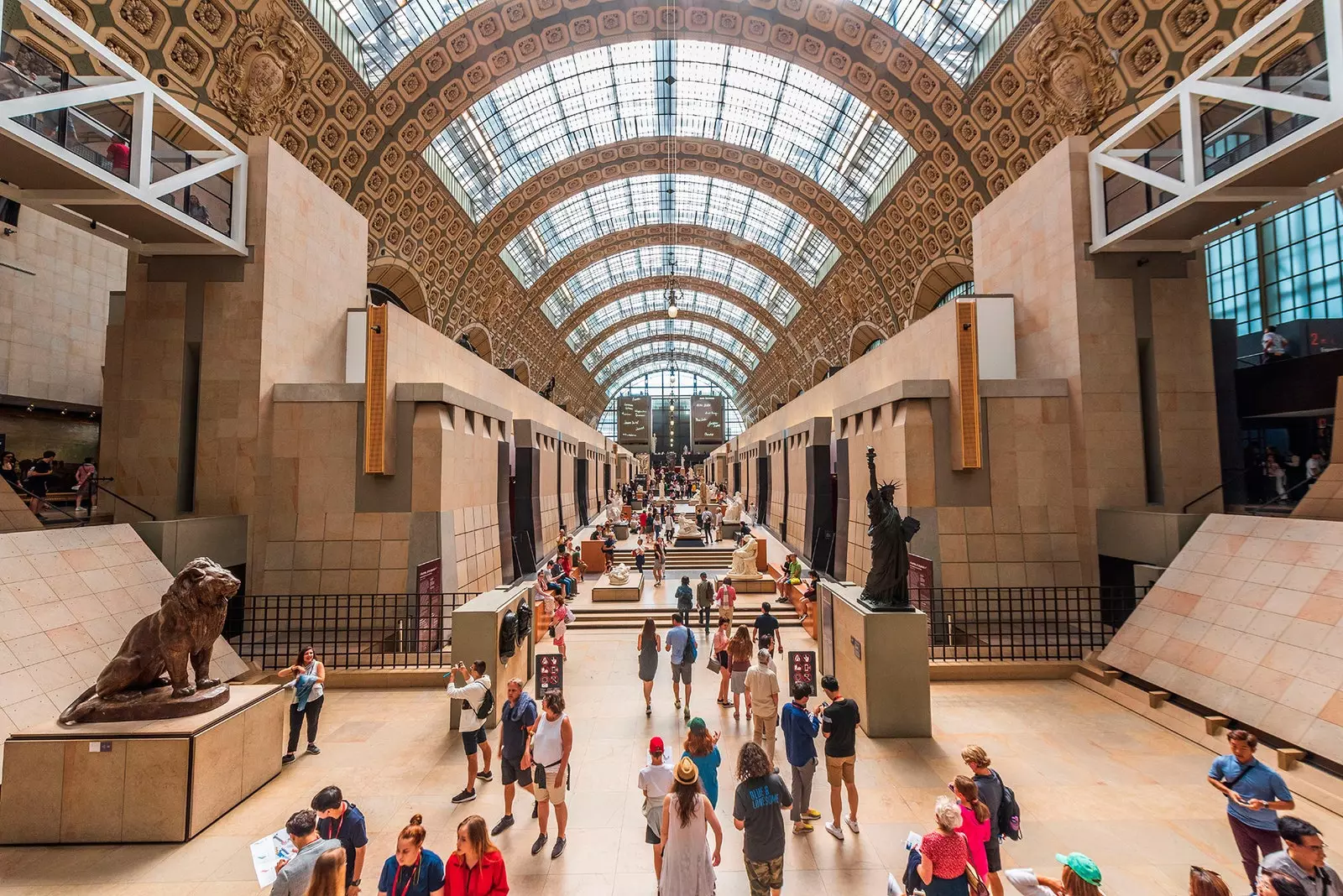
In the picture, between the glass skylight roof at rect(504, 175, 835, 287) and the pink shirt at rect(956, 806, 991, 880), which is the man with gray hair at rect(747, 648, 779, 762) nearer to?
the pink shirt at rect(956, 806, 991, 880)

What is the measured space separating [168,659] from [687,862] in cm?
493

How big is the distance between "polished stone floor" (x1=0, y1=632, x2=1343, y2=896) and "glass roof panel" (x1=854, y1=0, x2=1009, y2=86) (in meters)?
17.6

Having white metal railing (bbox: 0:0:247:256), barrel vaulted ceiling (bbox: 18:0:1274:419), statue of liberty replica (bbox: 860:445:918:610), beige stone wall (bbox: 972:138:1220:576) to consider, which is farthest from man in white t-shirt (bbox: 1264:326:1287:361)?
white metal railing (bbox: 0:0:247:256)

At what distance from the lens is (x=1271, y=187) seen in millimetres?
9297

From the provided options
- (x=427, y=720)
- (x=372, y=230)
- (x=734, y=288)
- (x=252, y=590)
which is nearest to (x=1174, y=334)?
(x=427, y=720)

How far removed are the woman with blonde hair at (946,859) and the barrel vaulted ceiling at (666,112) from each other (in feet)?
50.2

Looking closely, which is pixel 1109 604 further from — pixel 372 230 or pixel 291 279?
pixel 372 230

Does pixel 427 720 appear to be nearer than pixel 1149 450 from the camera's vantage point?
Yes

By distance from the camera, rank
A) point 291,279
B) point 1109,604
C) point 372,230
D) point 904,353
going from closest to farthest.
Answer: point 1109,604 < point 291,279 < point 904,353 < point 372,230

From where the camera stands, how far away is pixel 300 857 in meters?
3.19

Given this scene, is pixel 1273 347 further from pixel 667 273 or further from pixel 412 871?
pixel 667 273

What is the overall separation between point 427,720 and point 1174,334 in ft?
46.4

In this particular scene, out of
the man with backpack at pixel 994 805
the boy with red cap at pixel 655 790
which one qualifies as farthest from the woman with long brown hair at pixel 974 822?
the boy with red cap at pixel 655 790

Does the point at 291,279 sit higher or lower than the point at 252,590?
higher
